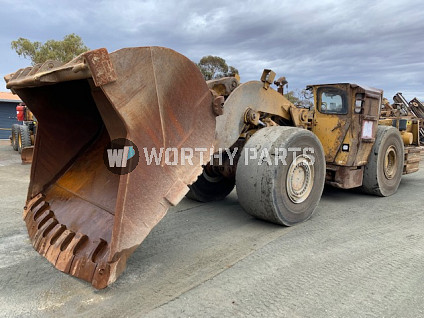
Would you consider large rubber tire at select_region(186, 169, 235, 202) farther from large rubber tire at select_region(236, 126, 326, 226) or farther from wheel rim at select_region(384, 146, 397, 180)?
wheel rim at select_region(384, 146, 397, 180)

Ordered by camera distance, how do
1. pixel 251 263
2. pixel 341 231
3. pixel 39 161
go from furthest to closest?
pixel 341 231, pixel 39 161, pixel 251 263

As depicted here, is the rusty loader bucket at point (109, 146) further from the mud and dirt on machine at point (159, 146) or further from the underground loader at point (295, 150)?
the underground loader at point (295, 150)

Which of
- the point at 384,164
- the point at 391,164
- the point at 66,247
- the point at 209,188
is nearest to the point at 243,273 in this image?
the point at 66,247

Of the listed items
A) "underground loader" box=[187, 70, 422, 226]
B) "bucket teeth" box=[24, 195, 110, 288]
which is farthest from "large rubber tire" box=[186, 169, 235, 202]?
"bucket teeth" box=[24, 195, 110, 288]

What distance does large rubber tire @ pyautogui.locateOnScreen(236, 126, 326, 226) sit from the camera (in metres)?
3.76

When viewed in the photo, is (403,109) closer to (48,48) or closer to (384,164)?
(384,164)

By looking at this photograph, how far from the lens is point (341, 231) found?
3.98m

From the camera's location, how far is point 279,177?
3783mm

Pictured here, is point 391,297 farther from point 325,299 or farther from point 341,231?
point 341,231

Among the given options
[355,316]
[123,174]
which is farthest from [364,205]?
[123,174]

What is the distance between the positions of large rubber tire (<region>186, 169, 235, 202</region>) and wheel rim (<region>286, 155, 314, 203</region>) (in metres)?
1.27

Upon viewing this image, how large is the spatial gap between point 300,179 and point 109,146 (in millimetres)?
2260

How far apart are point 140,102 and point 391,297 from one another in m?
2.32

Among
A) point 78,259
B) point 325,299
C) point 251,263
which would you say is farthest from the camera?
point 251,263
